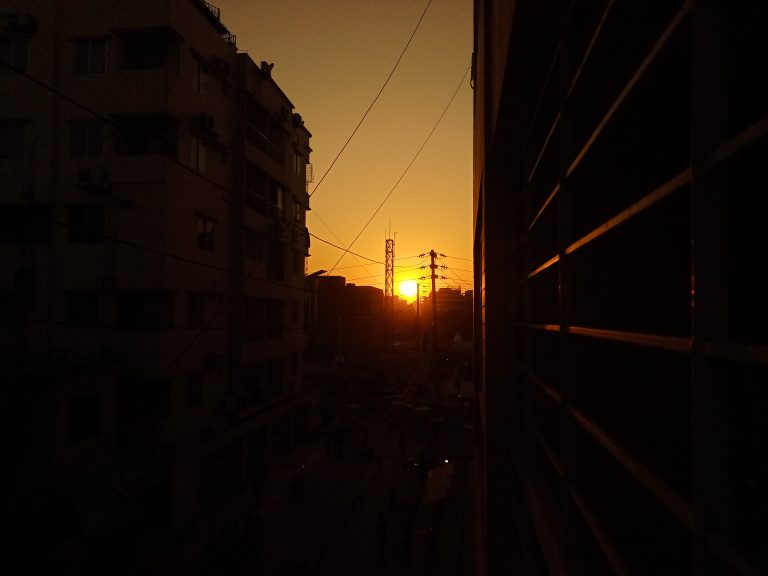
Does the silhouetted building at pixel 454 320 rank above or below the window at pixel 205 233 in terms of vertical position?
below

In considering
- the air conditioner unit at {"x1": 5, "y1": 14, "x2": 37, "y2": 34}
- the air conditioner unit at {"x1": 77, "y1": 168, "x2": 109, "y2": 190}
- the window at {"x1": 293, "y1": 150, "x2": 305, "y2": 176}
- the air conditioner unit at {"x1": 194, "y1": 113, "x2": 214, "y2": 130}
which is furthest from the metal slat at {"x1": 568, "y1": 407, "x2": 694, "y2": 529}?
the window at {"x1": 293, "y1": 150, "x2": 305, "y2": 176}

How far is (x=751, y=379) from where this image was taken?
1.27 m

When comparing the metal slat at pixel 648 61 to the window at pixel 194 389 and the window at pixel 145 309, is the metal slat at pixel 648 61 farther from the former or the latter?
the window at pixel 194 389

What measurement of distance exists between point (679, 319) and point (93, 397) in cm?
1453

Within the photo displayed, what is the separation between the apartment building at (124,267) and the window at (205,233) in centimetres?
7

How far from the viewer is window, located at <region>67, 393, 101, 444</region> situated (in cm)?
1192

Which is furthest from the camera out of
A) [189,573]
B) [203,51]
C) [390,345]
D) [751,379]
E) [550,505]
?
[390,345]

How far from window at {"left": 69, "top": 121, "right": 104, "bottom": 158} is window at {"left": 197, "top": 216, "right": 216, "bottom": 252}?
3.77m

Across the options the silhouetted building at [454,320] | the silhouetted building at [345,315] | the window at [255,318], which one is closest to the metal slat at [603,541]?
the window at [255,318]

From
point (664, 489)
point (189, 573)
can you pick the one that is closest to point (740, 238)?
point (664, 489)

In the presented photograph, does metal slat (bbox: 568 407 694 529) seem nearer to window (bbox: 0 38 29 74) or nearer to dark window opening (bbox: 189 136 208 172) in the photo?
dark window opening (bbox: 189 136 208 172)

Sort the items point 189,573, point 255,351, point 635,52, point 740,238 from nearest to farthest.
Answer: point 740,238 < point 635,52 < point 189,573 < point 255,351

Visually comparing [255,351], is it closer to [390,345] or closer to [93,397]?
[93,397]

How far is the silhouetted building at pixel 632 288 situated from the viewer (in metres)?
1.04
